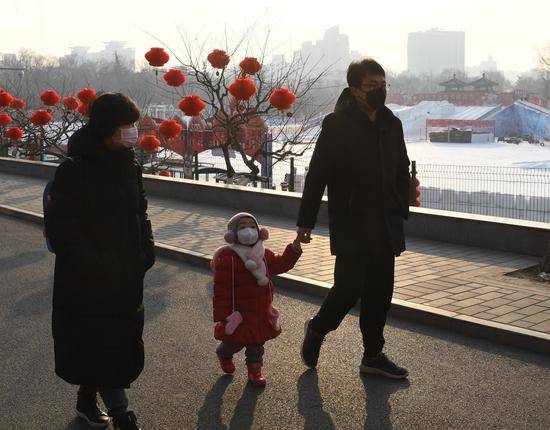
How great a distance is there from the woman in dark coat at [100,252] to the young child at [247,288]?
874 mm

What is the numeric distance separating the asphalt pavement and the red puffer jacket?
0.30 metres

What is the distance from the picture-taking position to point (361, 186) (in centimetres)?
459

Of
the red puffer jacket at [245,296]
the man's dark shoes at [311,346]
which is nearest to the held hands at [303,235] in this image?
the red puffer jacket at [245,296]

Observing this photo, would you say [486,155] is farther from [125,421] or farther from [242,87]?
[125,421]

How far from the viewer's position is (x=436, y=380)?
4.88 metres

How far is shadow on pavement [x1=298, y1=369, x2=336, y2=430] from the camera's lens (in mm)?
4219

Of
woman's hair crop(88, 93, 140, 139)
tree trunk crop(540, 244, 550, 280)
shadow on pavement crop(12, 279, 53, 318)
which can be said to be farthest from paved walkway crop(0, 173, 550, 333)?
woman's hair crop(88, 93, 140, 139)

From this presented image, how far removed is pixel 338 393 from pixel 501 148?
183 ft

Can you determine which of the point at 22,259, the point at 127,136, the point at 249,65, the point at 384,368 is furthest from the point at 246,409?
the point at 249,65

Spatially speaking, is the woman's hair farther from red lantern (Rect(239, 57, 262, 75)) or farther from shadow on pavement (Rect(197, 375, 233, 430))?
red lantern (Rect(239, 57, 262, 75))

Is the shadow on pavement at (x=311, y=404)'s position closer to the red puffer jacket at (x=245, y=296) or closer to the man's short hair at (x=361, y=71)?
the red puffer jacket at (x=245, y=296)

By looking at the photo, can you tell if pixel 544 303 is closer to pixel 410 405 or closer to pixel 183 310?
pixel 410 405

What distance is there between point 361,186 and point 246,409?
1.34 metres

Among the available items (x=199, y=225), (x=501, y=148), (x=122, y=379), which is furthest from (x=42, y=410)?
(x=501, y=148)
